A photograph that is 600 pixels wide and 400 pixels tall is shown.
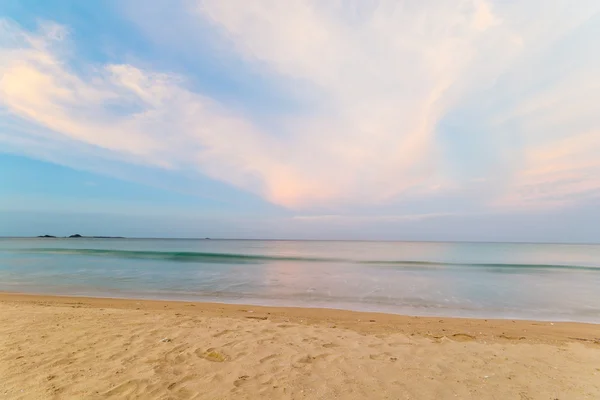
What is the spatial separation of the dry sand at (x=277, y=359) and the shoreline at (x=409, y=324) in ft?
0.32

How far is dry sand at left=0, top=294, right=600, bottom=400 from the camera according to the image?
156 inches

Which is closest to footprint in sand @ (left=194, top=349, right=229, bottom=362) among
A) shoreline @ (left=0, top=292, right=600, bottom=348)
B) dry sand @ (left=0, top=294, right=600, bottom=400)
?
dry sand @ (left=0, top=294, right=600, bottom=400)

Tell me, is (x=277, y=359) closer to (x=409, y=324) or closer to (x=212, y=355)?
(x=212, y=355)

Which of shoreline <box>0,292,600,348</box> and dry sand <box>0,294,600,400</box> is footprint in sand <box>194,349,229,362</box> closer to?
dry sand <box>0,294,600,400</box>

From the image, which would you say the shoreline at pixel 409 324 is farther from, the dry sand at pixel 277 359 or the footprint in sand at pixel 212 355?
the footprint in sand at pixel 212 355

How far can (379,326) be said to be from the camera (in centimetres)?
781

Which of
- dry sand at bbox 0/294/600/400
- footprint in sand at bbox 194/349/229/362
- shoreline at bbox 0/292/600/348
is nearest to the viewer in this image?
dry sand at bbox 0/294/600/400

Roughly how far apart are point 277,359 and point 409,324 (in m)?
4.75

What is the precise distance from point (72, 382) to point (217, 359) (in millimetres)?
1868

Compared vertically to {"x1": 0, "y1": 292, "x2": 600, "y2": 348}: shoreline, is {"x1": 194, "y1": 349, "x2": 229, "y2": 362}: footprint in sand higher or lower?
higher

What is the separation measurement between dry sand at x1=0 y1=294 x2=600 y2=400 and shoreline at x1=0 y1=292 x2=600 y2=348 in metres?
0.10

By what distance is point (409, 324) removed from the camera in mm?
8344

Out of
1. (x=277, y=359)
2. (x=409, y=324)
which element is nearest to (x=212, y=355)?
(x=277, y=359)

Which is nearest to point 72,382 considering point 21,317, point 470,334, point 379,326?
point 21,317
